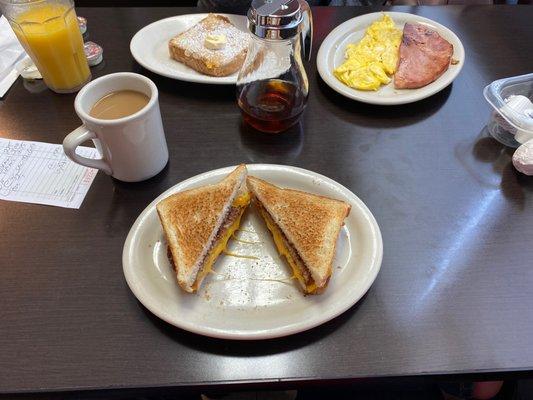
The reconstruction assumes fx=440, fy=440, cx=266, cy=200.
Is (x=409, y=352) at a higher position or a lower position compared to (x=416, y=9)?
lower

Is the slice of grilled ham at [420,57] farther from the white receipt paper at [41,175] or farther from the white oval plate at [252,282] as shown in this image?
the white receipt paper at [41,175]

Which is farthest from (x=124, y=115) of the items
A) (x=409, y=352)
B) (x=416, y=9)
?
(x=416, y=9)

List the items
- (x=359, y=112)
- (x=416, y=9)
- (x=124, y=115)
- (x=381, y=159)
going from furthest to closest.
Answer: (x=416, y=9), (x=359, y=112), (x=381, y=159), (x=124, y=115)

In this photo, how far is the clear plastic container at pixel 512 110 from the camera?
99 centimetres

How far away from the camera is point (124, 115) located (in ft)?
2.88

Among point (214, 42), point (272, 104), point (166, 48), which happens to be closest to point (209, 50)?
point (214, 42)

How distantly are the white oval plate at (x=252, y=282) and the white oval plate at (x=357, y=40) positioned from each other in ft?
1.13

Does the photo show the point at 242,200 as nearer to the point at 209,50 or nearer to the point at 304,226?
the point at 304,226

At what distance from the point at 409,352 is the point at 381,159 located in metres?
0.46

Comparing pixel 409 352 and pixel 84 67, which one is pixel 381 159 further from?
pixel 84 67

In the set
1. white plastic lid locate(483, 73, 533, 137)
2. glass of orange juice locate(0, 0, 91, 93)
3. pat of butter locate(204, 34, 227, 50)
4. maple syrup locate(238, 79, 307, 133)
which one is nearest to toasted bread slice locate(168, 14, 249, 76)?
pat of butter locate(204, 34, 227, 50)

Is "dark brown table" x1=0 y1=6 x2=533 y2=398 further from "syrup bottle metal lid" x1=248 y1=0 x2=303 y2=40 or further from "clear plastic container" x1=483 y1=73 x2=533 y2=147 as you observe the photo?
"syrup bottle metal lid" x1=248 y1=0 x2=303 y2=40

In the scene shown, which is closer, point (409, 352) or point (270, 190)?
point (409, 352)

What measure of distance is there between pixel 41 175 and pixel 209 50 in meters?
0.53
